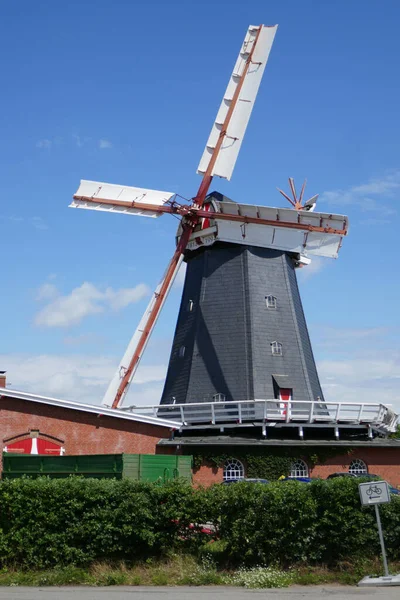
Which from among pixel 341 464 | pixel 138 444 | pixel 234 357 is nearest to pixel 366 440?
pixel 341 464

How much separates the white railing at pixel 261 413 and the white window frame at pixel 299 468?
4.88 ft

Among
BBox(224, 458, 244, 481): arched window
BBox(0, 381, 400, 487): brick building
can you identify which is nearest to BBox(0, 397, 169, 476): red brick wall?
BBox(0, 381, 400, 487): brick building

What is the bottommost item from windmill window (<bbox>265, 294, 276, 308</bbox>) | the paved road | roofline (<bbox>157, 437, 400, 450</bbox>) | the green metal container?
the paved road

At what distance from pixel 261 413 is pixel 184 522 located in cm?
1176

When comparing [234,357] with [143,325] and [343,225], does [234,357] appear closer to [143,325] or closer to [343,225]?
[143,325]

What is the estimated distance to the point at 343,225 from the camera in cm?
2920

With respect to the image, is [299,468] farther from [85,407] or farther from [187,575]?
[187,575]

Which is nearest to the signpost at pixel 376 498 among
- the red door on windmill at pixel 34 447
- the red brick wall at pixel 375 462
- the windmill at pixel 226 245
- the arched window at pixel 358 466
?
the red door on windmill at pixel 34 447

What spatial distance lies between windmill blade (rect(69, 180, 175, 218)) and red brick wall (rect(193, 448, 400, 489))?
1113cm

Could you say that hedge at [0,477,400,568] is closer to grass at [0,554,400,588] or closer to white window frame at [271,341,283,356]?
grass at [0,554,400,588]

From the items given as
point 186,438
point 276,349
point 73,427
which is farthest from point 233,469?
point 73,427

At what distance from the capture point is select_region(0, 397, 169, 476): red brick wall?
23.1m

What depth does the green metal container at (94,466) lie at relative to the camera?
58.0 feet

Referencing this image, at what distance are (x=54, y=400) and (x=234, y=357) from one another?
7586mm
